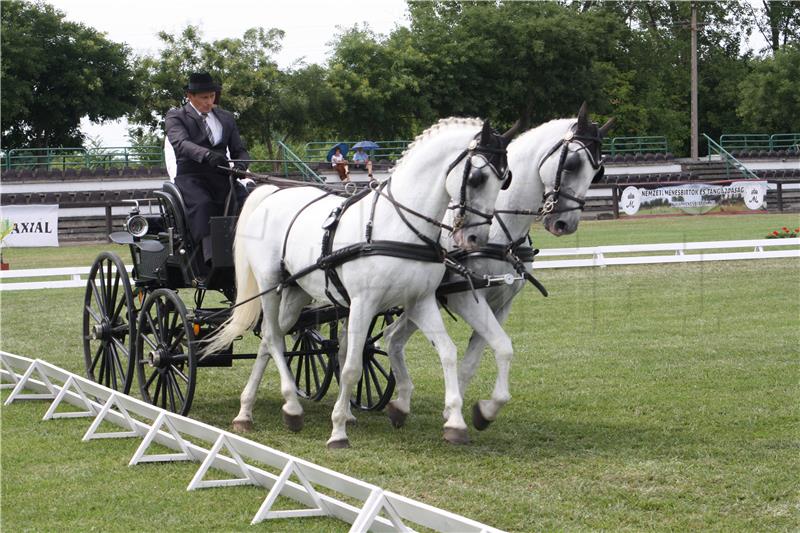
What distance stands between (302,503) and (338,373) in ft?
9.15

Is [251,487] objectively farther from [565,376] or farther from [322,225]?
[565,376]

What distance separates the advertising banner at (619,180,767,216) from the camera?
28891mm

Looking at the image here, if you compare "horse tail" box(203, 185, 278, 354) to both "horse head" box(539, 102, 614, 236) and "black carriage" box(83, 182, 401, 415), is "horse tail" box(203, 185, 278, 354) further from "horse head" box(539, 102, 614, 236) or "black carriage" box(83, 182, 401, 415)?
"horse head" box(539, 102, 614, 236)

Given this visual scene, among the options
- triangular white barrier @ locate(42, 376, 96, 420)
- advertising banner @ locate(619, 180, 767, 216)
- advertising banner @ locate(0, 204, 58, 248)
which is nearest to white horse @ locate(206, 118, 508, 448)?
triangular white barrier @ locate(42, 376, 96, 420)

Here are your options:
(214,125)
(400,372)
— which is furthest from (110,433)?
(214,125)

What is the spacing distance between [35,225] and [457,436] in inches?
806

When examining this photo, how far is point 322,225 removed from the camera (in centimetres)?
686

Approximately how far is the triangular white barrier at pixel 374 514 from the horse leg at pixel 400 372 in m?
2.42

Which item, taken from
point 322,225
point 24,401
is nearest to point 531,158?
point 322,225

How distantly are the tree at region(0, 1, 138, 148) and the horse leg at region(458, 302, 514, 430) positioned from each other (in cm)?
2872

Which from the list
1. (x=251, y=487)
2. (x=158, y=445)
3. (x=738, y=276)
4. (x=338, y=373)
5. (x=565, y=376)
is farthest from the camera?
(x=738, y=276)

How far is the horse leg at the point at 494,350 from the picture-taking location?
6520 mm

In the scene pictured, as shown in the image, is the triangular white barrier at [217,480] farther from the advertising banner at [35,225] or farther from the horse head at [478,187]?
the advertising banner at [35,225]

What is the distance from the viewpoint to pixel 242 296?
743 cm
